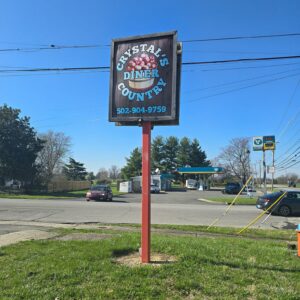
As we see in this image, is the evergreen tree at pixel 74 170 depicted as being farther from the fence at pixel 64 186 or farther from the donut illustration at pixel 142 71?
the donut illustration at pixel 142 71

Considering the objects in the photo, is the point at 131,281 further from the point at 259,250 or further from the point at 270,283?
the point at 259,250

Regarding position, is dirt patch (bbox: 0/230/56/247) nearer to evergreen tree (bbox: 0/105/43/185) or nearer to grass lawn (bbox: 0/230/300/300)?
grass lawn (bbox: 0/230/300/300)

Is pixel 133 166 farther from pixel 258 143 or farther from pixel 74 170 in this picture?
pixel 258 143

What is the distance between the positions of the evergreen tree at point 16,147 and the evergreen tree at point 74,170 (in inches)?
2289

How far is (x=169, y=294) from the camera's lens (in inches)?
190

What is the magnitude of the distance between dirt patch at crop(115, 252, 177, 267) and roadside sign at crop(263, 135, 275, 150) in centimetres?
2926

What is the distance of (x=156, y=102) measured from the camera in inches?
281

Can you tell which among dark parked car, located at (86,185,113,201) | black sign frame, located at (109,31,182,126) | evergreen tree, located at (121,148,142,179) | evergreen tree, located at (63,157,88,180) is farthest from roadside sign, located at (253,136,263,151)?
evergreen tree, located at (63,157,88,180)

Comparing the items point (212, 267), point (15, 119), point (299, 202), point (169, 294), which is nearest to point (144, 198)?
point (212, 267)

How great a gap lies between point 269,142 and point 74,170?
82.7 metres

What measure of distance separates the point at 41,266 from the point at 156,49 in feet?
14.5

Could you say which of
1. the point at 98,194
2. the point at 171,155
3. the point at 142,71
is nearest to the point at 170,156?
the point at 171,155

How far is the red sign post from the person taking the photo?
23.0ft

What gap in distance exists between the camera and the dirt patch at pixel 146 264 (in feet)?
20.8
